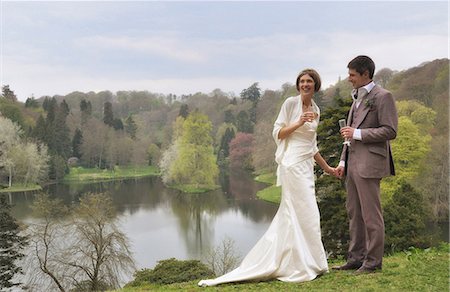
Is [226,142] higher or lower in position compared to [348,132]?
lower

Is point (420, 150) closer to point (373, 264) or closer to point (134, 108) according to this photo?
point (373, 264)

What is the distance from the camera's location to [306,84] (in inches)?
181

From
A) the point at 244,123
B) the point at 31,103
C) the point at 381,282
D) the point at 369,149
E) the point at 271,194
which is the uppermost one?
the point at 31,103

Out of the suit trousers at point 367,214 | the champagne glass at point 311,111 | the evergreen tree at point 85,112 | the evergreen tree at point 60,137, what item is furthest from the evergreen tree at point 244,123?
the suit trousers at point 367,214

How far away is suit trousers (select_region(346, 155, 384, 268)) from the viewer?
406cm

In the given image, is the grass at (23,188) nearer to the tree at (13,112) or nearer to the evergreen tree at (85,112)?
the tree at (13,112)

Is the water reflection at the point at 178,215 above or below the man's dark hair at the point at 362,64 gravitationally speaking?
below

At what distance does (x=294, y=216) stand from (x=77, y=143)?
2383 inches

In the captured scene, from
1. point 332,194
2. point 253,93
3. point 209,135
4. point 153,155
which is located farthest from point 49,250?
point 253,93

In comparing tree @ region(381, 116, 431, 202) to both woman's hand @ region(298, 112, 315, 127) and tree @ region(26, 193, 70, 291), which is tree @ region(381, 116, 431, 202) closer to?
tree @ region(26, 193, 70, 291)

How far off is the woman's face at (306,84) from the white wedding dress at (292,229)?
127mm

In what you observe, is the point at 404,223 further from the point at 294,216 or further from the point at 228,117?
the point at 228,117

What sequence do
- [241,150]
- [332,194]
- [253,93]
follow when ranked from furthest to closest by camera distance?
[253,93] < [241,150] < [332,194]

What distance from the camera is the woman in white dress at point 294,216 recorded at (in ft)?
14.1
